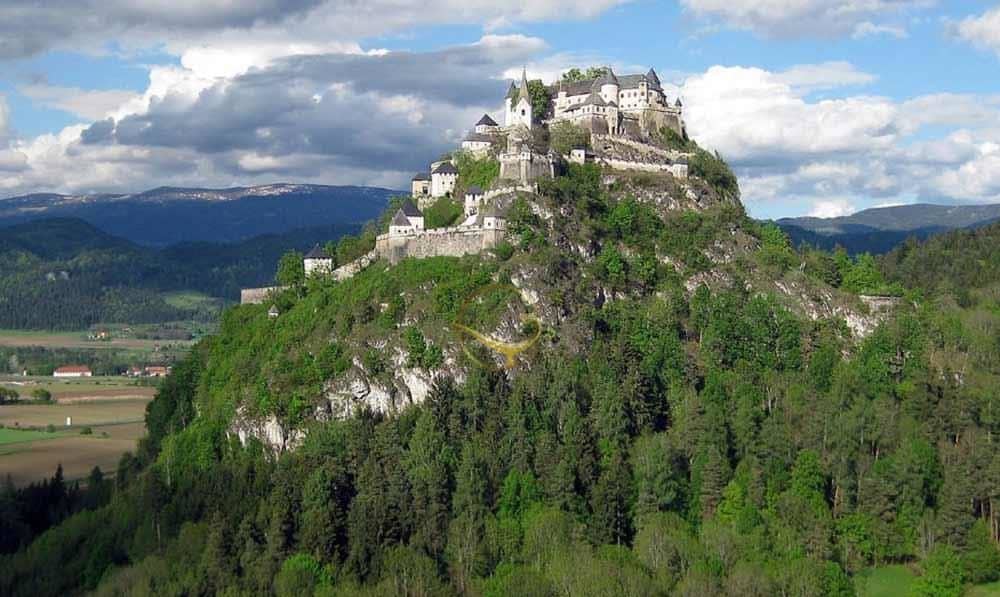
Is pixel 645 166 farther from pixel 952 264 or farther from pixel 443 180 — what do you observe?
pixel 952 264

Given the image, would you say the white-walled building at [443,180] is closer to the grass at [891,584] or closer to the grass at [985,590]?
the grass at [891,584]

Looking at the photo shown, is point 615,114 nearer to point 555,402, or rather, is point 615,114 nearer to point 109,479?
point 555,402

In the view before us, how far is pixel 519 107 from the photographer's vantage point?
12588 cm

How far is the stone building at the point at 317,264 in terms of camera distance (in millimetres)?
121500

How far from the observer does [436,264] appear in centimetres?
10681

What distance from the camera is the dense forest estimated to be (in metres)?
83.5

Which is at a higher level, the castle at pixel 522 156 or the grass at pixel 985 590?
the castle at pixel 522 156

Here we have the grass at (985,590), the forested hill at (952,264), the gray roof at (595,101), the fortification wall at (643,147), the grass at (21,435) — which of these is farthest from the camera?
the forested hill at (952,264)

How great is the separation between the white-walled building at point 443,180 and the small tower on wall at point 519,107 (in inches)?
387

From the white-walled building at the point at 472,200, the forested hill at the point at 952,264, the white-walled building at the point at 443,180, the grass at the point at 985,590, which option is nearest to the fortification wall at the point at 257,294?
the white-walled building at the point at 443,180

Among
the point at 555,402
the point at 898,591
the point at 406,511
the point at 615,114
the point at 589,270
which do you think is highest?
the point at 615,114

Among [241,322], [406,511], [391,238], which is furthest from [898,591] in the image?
[241,322]

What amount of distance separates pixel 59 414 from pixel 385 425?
96814 mm

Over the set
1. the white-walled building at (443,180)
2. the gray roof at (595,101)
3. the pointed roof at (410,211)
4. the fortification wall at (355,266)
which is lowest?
the fortification wall at (355,266)
